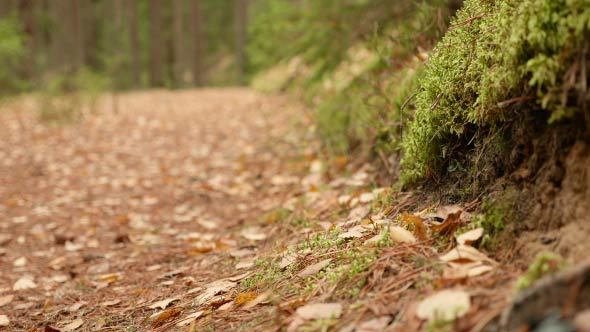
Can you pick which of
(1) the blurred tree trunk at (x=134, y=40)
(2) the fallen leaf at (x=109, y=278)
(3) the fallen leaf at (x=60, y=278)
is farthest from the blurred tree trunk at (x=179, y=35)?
(2) the fallen leaf at (x=109, y=278)

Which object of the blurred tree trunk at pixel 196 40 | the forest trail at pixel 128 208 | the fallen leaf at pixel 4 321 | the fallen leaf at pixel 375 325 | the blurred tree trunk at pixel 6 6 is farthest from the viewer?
the blurred tree trunk at pixel 196 40

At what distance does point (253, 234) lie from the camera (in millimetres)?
3176

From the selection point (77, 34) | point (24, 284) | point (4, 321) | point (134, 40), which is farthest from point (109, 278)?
point (134, 40)

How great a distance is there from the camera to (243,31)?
1900cm

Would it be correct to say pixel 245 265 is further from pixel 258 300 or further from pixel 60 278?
pixel 60 278

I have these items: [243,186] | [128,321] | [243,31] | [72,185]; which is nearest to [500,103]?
[128,321]

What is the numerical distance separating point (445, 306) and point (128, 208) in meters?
3.38

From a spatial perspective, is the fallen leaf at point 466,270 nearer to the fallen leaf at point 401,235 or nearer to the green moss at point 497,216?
the green moss at point 497,216

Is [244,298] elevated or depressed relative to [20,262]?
elevated

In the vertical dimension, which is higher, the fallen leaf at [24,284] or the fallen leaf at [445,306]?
the fallen leaf at [445,306]

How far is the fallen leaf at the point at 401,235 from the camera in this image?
1.85 meters

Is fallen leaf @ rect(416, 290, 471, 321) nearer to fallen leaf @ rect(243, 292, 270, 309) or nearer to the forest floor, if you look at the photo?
the forest floor

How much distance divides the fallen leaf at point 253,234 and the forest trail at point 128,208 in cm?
3

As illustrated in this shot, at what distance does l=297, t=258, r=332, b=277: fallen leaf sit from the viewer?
1.96 meters
